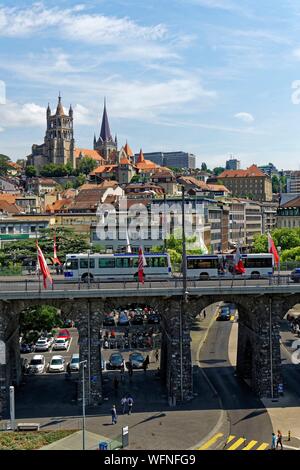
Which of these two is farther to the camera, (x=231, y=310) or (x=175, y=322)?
(x=231, y=310)

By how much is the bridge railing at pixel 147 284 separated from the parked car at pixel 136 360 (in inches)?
476

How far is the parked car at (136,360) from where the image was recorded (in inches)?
2281

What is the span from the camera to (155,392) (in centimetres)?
4925

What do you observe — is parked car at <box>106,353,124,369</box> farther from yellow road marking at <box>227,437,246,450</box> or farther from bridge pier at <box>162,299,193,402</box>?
yellow road marking at <box>227,437,246,450</box>

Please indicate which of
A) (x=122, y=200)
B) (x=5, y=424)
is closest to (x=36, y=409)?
(x=5, y=424)

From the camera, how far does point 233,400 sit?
46656 millimetres

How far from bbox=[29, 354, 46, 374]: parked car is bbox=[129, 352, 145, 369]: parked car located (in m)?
9.07

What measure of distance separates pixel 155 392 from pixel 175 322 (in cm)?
717

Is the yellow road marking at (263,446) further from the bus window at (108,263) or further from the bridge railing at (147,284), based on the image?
the bus window at (108,263)

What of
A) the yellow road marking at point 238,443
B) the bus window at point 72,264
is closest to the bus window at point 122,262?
the bus window at point 72,264

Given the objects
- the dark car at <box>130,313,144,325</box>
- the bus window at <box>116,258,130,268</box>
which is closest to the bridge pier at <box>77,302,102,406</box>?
the bus window at <box>116,258,130,268</box>

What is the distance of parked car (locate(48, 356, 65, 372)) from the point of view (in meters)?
57.1
